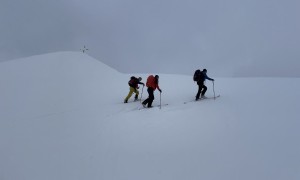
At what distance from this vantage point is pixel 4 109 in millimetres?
14891

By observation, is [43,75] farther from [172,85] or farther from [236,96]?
[236,96]

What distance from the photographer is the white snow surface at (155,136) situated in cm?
788

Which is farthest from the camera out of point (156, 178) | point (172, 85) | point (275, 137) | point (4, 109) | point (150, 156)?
point (172, 85)

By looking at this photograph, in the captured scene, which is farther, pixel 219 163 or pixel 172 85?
pixel 172 85

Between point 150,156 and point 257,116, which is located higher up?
point 257,116

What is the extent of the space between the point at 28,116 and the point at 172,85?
33.8 ft

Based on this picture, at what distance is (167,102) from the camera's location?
1492 centimetres

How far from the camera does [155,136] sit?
9945mm

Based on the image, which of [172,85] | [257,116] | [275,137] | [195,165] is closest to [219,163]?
[195,165]

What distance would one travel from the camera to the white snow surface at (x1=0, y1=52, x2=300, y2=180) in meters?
7.88

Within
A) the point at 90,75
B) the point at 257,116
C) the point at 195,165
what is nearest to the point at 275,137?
the point at 257,116

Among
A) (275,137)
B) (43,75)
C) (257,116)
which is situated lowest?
(275,137)

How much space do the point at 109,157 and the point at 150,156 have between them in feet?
4.42

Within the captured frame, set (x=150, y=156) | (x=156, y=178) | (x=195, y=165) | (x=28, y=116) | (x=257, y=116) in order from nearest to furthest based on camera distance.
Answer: (x=156, y=178) < (x=195, y=165) < (x=150, y=156) < (x=257, y=116) < (x=28, y=116)
